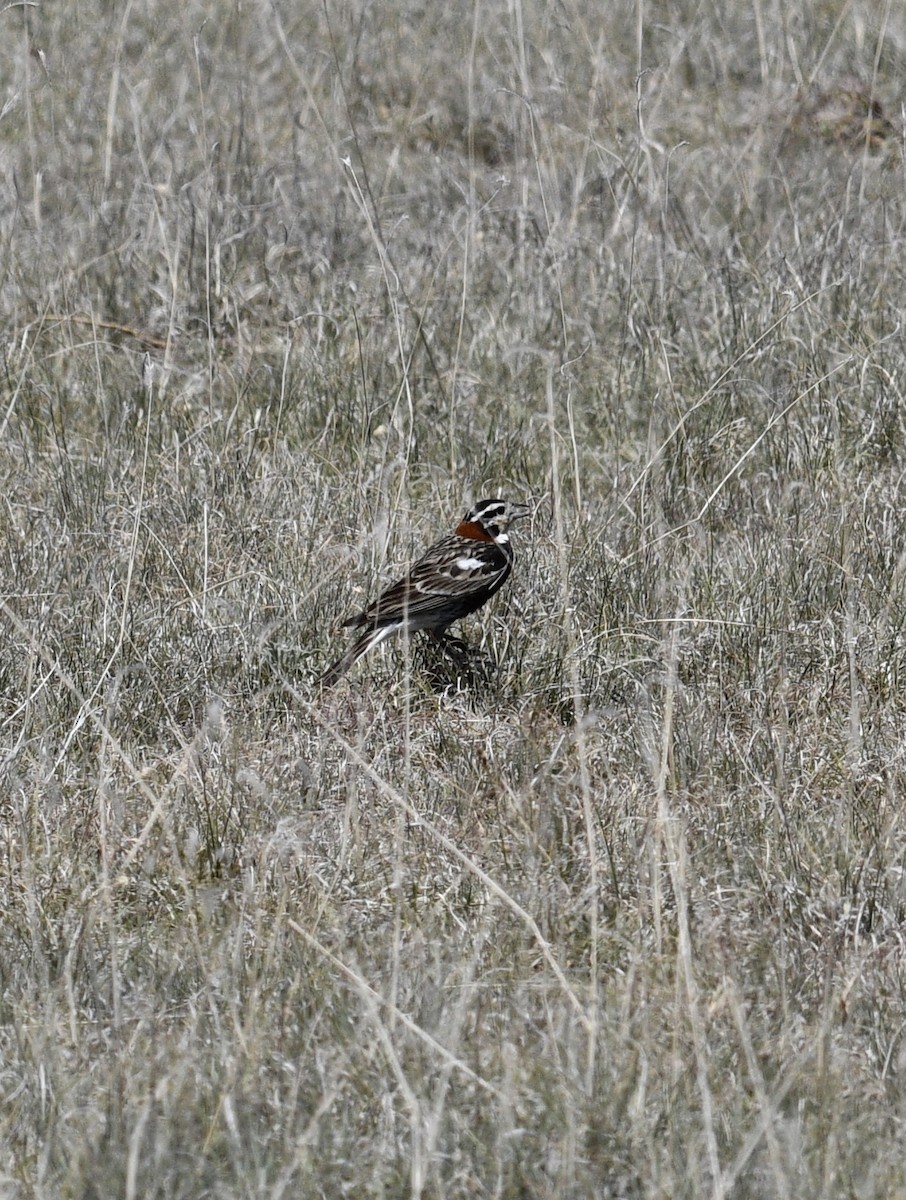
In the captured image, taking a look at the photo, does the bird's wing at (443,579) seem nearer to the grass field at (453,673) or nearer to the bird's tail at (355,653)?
the bird's tail at (355,653)

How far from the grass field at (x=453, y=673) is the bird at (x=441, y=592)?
0.42 ft

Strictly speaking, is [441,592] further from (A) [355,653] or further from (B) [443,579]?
(A) [355,653]

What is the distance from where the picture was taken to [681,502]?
19.9ft

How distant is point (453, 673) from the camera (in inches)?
200

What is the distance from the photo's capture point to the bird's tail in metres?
4.88

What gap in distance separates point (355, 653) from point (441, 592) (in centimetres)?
30

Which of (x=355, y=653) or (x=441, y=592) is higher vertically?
(x=441, y=592)

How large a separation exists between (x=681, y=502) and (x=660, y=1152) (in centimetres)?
352

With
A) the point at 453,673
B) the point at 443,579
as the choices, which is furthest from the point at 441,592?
the point at 453,673

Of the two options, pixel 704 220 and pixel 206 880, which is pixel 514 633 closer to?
pixel 206 880

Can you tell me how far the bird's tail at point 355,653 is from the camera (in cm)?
488

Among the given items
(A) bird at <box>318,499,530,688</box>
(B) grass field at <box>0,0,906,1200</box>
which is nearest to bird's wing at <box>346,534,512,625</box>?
(A) bird at <box>318,499,530,688</box>

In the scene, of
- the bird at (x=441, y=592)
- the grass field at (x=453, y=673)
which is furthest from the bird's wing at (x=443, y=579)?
the grass field at (x=453, y=673)

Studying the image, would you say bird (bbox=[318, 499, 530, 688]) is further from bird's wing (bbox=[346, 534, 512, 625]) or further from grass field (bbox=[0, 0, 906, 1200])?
grass field (bbox=[0, 0, 906, 1200])
